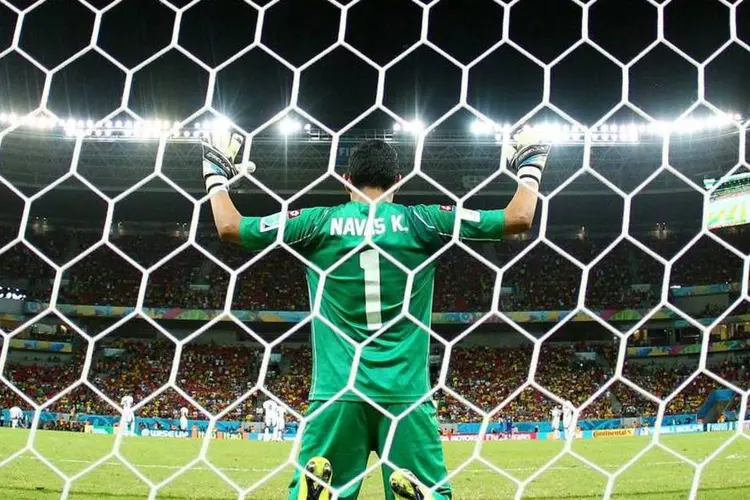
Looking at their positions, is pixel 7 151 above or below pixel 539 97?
below

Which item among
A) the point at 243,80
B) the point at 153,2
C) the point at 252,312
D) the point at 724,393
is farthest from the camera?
the point at 252,312

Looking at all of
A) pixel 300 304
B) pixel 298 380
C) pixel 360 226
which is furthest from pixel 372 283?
pixel 300 304

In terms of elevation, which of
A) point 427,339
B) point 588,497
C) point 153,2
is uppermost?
point 153,2

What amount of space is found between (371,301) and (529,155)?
0.53 m

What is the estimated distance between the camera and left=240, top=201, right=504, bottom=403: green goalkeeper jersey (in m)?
1.58

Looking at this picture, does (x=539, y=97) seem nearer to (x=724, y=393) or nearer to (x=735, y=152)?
(x=735, y=152)

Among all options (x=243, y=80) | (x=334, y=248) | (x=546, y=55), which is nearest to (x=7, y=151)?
(x=243, y=80)

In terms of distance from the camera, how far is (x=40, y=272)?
19547 mm

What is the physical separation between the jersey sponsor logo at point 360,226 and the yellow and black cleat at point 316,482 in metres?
0.53

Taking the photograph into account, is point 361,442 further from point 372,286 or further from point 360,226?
point 360,226

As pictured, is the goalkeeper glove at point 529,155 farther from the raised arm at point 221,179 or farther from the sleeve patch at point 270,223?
the raised arm at point 221,179

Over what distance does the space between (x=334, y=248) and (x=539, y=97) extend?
15900 mm

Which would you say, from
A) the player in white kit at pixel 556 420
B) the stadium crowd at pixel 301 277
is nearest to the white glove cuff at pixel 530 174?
the player in white kit at pixel 556 420

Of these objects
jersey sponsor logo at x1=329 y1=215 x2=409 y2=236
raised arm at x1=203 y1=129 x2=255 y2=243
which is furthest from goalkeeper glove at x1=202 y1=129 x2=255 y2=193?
jersey sponsor logo at x1=329 y1=215 x2=409 y2=236
